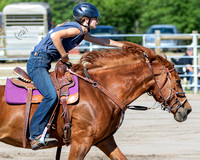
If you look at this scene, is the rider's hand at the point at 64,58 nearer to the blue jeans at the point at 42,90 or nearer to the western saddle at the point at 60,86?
the western saddle at the point at 60,86

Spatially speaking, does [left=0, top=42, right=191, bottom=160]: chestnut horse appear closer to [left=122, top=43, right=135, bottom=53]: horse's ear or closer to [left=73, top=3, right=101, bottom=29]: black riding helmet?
[left=122, top=43, right=135, bottom=53]: horse's ear

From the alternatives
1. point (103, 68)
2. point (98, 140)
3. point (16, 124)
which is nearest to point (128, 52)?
point (103, 68)

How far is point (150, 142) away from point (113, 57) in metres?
2.36

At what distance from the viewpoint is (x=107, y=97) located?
4.42 meters

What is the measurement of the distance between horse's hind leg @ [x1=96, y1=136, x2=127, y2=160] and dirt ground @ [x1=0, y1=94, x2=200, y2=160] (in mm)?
1149

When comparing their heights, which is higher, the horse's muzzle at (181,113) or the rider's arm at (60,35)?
the rider's arm at (60,35)

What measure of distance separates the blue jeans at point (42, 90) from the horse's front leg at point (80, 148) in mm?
412

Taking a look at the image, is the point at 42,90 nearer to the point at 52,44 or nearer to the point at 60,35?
the point at 52,44

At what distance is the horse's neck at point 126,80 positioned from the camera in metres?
4.50

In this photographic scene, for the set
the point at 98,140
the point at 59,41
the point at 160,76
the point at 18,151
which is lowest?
the point at 18,151

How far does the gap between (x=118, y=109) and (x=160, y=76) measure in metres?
0.63

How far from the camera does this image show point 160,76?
4.52 metres

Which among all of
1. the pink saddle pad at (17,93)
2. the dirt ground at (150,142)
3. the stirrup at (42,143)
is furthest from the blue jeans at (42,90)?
the dirt ground at (150,142)

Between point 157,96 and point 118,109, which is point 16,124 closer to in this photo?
point 118,109
